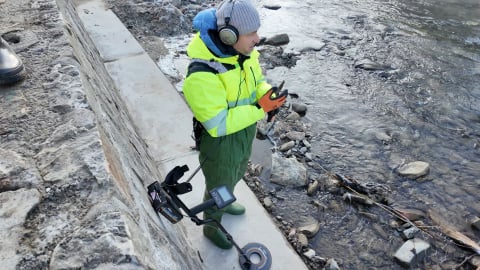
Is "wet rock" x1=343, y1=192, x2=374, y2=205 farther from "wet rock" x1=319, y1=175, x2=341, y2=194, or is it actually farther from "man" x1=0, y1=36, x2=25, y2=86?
"man" x1=0, y1=36, x2=25, y2=86

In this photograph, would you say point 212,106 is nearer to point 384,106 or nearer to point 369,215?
point 369,215

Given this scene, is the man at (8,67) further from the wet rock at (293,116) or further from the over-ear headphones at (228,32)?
the wet rock at (293,116)

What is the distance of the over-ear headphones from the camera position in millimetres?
2453

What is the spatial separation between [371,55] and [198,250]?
17.4ft

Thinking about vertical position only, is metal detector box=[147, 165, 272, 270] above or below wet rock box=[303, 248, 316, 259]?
above

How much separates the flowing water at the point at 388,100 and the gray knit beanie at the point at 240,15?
2.35 meters

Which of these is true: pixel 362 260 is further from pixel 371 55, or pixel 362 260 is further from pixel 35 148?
pixel 371 55

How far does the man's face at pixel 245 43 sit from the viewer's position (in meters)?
2.53

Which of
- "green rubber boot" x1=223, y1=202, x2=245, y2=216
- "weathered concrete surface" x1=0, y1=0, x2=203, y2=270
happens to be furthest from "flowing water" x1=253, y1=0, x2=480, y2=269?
"weathered concrete surface" x1=0, y1=0, x2=203, y2=270

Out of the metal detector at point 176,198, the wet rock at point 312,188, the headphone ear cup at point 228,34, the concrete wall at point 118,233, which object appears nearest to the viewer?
the concrete wall at point 118,233

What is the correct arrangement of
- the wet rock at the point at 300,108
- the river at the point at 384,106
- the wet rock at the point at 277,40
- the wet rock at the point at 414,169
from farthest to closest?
the wet rock at the point at 277,40 < the wet rock at the point at 300,108 < the wet rock at the point at 414,169 < the river at the point at 384,106

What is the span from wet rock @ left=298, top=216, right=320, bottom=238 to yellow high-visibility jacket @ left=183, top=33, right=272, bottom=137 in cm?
172

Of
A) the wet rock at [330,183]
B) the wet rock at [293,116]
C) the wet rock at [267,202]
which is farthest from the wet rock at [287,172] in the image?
the wet rock at [293,116]

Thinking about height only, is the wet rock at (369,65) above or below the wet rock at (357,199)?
above
